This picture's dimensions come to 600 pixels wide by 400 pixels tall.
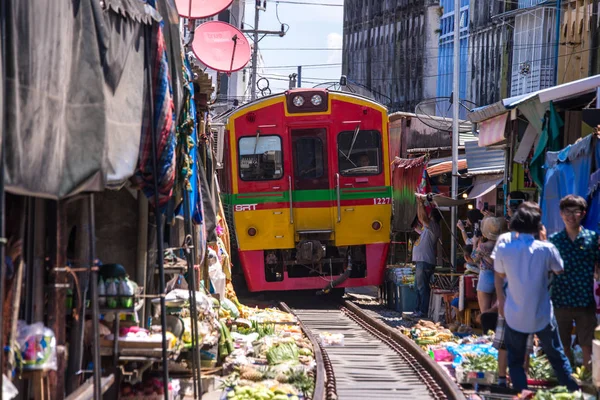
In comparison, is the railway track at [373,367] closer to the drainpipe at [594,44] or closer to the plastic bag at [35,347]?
the plastic bag at [35,347]

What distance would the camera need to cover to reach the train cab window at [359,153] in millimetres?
17625

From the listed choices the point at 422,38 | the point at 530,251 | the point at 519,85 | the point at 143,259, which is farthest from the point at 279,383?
the point at 422,38

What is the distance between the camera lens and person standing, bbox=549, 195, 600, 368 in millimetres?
8422

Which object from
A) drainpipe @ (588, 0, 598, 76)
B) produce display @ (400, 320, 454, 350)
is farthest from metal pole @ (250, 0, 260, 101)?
produce display @ (400, 320, 454, 350)

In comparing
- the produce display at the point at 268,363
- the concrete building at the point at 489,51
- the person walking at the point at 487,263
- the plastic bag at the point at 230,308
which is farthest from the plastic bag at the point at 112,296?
the concrete building at the point at 489,51

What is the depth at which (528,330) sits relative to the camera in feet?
26.5

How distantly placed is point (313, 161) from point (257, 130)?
1071 millimetres

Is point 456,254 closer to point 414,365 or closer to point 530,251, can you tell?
point 414,365

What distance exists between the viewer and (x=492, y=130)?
14.3 meters

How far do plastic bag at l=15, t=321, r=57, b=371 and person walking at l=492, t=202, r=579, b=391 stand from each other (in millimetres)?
3752

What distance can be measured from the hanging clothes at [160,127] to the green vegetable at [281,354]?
4.05m

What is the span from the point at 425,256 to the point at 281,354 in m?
5.57

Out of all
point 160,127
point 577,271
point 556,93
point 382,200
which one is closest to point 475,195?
point 382,200

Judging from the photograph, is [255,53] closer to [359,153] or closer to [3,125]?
[359,153]
